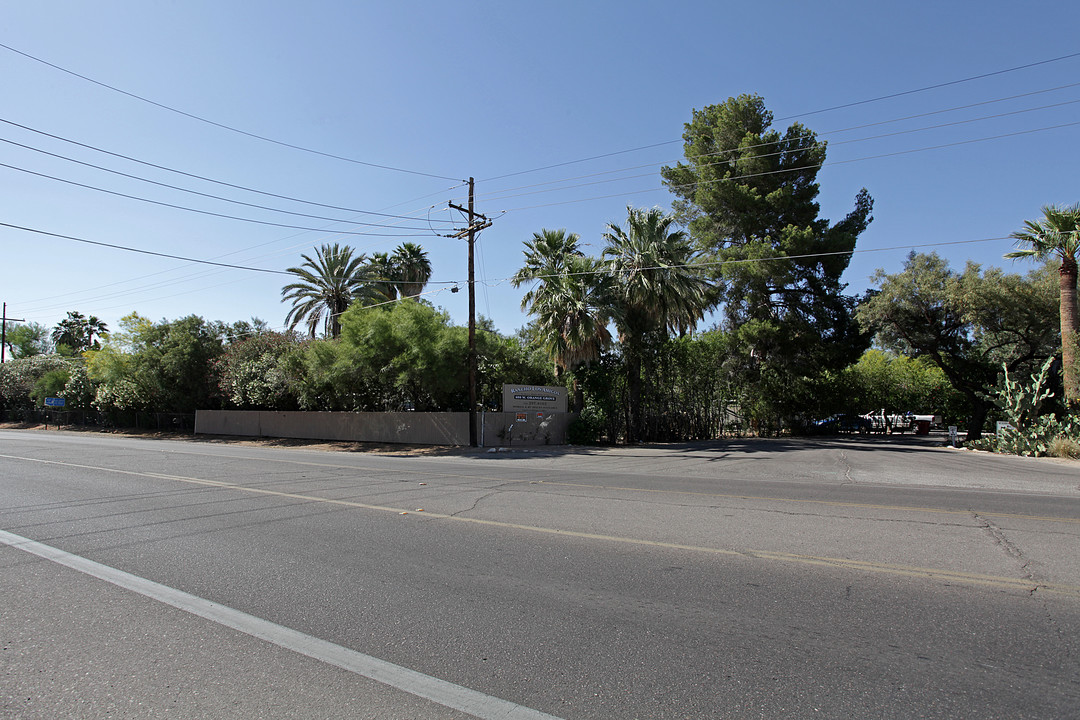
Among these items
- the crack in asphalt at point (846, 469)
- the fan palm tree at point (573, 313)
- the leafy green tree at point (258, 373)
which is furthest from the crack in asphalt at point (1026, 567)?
the leafy green tree at point (258, 373)

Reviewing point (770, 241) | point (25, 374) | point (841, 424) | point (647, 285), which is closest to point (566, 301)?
point (647, 285)

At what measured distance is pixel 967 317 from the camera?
80.6ft

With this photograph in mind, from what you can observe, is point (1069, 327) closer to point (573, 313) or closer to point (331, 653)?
point (573, 313)

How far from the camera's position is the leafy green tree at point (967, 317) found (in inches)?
947

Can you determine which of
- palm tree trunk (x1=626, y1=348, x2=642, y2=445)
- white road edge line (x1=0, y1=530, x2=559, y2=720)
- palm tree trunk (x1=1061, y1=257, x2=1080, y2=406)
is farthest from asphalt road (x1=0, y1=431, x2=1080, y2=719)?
palm tree trunk (x1=626, y1=348, x2=642, y2=445)

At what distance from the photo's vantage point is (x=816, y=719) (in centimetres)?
306

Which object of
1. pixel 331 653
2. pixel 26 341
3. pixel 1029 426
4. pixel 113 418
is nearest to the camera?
pixel 331 653

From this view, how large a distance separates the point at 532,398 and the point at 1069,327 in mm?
19478

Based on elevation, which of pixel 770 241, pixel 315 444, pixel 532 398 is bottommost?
pixel 315 444

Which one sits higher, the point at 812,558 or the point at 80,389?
the point at 80,389

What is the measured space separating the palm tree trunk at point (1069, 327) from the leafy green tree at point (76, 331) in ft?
277

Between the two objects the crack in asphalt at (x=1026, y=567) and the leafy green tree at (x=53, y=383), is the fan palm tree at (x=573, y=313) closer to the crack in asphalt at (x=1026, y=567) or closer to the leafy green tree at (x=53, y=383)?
the crack in asphalt at (x=1026, y=567)

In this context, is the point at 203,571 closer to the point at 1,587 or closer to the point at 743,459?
the point at 1,587

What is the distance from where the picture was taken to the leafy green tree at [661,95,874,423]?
101ft
